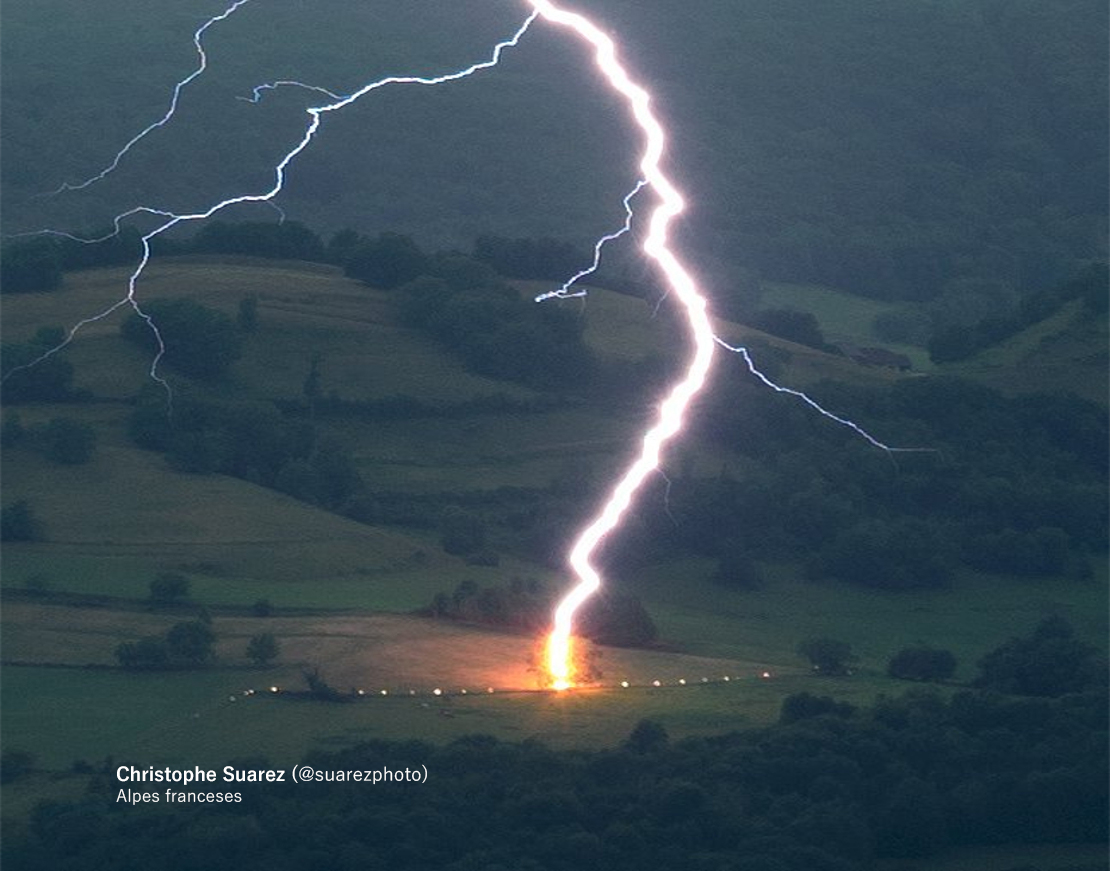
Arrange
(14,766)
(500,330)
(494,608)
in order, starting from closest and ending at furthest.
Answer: (14,766)
(494,608)
(500,330)

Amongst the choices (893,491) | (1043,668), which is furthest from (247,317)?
(1043,668)

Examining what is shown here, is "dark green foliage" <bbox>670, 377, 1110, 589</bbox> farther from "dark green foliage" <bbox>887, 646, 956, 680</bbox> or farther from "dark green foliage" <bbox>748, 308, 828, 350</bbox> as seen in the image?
"dark green foliage" <bbox>887, 646, 956, 680</bbox>

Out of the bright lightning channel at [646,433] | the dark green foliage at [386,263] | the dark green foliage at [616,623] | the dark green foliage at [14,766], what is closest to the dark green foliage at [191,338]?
the bright lightning channel at [646,433]

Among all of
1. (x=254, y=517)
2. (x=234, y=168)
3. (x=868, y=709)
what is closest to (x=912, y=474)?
(x=254, y=517)

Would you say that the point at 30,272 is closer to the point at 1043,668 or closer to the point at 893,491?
the point at 893,491

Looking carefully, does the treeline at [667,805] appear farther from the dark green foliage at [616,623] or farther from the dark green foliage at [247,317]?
the dark green foliage at [247,317]

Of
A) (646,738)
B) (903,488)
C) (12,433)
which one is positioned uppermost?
(903,488)

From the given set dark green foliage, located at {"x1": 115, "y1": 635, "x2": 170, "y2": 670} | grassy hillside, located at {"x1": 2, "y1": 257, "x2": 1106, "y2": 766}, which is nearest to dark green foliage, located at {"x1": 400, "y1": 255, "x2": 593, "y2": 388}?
grassy hillside, located at {"x1": 2, "y1": 257, "x2": 1106, "y2": 766}
